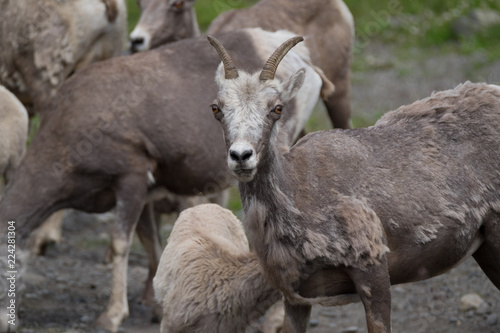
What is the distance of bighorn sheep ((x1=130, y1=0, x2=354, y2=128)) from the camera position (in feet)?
33.3

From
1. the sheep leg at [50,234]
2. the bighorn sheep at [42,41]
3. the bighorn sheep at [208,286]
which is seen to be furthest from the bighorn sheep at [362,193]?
the sheep leg at [50,234]

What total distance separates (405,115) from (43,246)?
539 centimetres

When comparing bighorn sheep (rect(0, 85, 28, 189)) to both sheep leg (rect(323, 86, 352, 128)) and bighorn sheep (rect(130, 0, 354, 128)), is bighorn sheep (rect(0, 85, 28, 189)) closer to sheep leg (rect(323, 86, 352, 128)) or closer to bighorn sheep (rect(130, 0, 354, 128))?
bighorn sheep (rect(130, 0, 354, 128))

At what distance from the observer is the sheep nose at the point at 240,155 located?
5078 mm

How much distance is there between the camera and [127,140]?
8047mm

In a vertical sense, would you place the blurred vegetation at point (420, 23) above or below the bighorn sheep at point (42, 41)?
below

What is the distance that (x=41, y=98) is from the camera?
9.52 metres

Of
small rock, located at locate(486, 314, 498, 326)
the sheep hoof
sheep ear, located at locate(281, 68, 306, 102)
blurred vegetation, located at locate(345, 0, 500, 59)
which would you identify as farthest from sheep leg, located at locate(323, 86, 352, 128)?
blurred vegetation, located at locate(345, 0, 500, 59)

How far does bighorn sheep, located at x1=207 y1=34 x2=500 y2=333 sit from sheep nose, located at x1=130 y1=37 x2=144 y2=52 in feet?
13.8

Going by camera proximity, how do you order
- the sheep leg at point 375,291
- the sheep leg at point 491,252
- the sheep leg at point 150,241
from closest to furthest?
the sheep leg at point 375,291 < the sheep leg at point 491,252 < the sheep leg at point 150,241

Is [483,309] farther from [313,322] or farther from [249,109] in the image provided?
[249,109]

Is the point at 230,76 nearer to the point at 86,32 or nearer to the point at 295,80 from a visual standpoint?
the point at 295,80

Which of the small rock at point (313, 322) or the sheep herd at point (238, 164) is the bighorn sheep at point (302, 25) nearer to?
the sheep herd at point (238, 164)

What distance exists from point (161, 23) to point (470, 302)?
14.9ft
